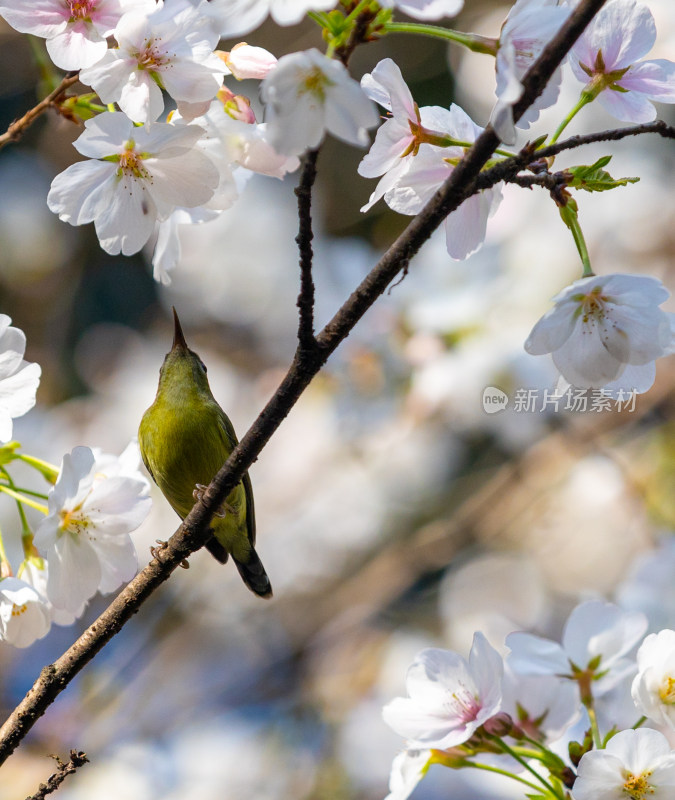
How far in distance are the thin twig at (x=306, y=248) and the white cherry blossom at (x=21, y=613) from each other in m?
0.70

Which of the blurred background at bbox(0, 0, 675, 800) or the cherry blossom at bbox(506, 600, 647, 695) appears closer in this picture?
the cherry blossom at bbox(506, 600, 647, 695)

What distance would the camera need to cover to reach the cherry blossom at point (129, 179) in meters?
1.19

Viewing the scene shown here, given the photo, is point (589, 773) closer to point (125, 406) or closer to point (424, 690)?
point (424, 690)

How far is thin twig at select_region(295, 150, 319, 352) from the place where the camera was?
34.8 inches

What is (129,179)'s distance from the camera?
127cm

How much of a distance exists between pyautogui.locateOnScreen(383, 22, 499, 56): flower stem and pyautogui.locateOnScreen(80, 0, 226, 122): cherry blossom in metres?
0.33

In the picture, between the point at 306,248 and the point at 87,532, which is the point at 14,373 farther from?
the point at 306,248

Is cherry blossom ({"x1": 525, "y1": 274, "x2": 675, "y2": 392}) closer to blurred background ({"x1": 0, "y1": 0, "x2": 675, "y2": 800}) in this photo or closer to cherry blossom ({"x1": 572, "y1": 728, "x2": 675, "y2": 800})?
cherry blossom ({"x1": 572, "y1": 728, "x2": 675, "y2": 800})

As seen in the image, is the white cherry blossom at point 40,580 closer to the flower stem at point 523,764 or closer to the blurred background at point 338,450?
the flower stem at point 523,764

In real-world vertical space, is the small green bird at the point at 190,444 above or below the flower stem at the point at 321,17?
above

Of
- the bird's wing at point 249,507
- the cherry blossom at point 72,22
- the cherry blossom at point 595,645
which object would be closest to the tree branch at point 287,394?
Result: the cherry blossom at point 72,22

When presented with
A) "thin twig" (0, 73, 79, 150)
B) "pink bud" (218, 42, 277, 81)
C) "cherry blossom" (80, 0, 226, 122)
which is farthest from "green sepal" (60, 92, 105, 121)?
"pink bud" (218, 42, 277, 81)

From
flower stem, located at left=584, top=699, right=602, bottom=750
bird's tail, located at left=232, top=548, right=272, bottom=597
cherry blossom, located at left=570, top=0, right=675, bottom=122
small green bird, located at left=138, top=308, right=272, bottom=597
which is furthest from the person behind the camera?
bird's tail, located at left=232, top=548, right=272, bottom=597

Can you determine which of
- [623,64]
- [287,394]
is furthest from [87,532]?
[623,64]
